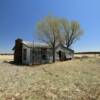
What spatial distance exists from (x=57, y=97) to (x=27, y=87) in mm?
2815

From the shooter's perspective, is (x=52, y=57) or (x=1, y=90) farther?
(x=52, y=57)

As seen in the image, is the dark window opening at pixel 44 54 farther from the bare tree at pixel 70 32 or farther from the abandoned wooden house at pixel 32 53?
the bare tree at pixel 70 32

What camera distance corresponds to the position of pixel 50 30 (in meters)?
39.1

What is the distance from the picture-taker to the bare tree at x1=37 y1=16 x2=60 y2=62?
38781mm

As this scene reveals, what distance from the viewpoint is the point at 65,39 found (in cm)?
5006

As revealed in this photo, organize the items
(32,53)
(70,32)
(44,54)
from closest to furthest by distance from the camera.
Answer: (32,53) → (44,54) → (70,32)

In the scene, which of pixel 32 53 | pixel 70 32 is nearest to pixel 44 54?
pixel 32 53

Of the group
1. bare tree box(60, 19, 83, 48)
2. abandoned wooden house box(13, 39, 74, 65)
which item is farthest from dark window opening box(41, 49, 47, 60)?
bare tree box(60, 19, 83, 48)

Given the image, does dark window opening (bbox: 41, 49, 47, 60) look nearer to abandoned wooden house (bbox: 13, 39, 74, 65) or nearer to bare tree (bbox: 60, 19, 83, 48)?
abandoned wooden house (bbox: 13, 39, 74, 65)

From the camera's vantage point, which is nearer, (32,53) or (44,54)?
(32,53)

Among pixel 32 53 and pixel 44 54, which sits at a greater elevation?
pixel 32 53

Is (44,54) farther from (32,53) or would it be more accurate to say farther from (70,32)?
(70,32)

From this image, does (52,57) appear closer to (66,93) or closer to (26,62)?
(26,62)

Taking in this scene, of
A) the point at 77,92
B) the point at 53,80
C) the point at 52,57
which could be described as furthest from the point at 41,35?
the point at 77,92
